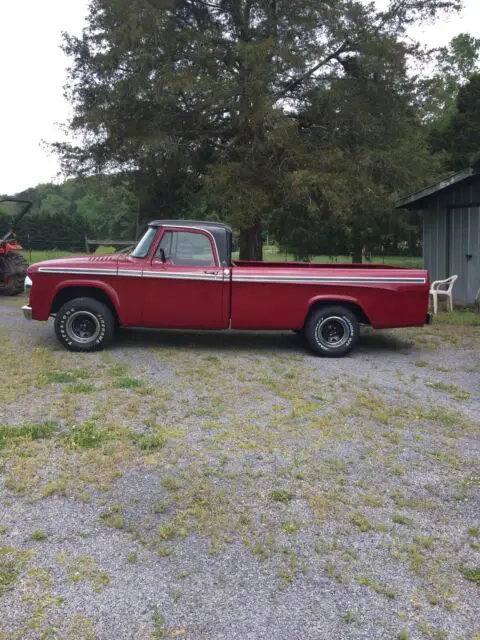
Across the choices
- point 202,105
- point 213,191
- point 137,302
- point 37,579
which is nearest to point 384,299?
point 137,302

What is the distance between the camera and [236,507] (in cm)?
358

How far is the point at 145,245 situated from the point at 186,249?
591mm

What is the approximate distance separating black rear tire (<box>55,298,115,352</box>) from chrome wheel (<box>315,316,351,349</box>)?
287 centimetres

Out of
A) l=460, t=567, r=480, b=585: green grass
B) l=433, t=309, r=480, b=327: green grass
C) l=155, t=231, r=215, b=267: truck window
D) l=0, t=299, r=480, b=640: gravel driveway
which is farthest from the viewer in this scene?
l=433, t=309, r=480, b=327: green grass

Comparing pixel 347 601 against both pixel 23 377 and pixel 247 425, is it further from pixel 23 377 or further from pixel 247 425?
pixel 23 377

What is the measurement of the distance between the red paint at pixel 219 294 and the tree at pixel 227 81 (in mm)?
6031

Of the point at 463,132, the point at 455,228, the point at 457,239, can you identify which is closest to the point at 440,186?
the point at 455,228

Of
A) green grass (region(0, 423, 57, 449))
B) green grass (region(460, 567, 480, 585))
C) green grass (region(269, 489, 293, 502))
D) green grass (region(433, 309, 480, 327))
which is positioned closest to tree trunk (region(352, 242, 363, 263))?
green grass (region(433, 309, 480, 327))

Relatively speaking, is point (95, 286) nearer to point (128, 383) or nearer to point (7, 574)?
point (128, 383)

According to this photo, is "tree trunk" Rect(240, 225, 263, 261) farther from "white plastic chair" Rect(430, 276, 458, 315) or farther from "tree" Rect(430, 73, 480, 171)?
"tree" Rect(430, 73, 480, 171)

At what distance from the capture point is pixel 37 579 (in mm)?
2828

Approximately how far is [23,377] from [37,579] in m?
3.98

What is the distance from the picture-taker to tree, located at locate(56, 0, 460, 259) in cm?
1384

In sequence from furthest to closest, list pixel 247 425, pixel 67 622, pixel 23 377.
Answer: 1. pixel 23 377
2. pixel 247 425
3. pixel 67 622
